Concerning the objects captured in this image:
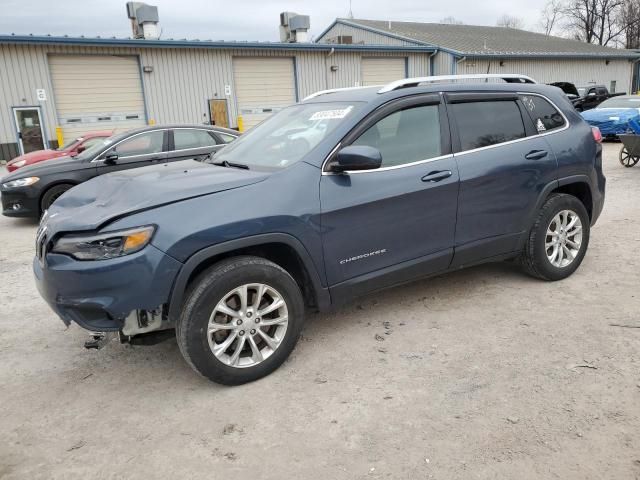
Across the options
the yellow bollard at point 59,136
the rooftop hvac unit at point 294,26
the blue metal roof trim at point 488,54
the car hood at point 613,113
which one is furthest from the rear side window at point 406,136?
the blue metal roof trim at point 488,54

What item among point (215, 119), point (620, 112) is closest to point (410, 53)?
point (215, 119)

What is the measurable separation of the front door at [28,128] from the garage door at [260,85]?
26.4 ft

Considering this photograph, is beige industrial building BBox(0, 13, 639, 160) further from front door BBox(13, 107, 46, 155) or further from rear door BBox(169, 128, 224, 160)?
rear door BBox(169, 128, 224, 160)

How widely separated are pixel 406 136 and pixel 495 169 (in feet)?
2.68

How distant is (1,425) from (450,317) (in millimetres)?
3065

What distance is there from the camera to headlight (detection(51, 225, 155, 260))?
2.84m

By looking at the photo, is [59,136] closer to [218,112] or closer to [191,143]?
[218,112]

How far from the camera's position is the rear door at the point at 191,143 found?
867cm

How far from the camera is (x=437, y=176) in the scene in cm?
377

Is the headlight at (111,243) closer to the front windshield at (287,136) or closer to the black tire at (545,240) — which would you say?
the front windshield at (287,136)

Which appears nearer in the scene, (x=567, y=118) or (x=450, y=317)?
(x=450, y=317)

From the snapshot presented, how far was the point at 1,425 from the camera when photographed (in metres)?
2.93

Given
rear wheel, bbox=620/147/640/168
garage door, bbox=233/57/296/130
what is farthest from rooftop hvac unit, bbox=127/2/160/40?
rear wheel, bbox=620/147/640/168

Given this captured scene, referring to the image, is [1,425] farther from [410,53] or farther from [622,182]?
[410,53]
